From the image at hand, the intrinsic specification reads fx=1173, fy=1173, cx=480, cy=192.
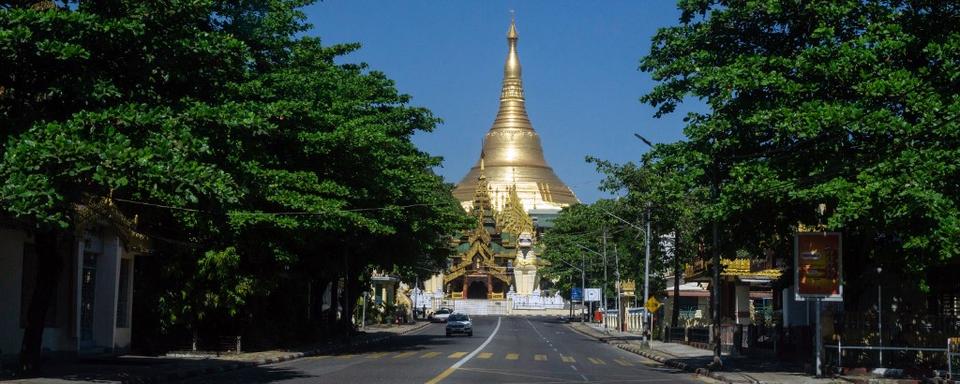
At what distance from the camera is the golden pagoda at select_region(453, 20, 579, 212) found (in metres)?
161

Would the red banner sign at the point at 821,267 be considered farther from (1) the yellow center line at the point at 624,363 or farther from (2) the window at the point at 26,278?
(2) the window at the point at 26,278

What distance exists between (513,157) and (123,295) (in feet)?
430

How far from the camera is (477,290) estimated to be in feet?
460

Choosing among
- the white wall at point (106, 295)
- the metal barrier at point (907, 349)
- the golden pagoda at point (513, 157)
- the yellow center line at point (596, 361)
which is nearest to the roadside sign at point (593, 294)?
the yellow center line at point (596, 361)

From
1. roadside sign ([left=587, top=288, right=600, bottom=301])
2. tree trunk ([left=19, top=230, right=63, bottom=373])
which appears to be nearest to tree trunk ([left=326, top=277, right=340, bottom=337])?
tree trunk ([left=19, top=230, right=63, bottom=373])

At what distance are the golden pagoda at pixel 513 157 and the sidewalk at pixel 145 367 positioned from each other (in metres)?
125

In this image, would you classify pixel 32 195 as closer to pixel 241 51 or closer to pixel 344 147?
pixel 241 51

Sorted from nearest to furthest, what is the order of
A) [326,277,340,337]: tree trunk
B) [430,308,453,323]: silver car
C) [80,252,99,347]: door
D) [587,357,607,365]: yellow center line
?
[80,252,99,347]: door, [587,357,607,365]: yellow center line, [326,277,340,337]: tree trunk, [430,308,453,323]: silver car

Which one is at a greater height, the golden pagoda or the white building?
the golden pagoda

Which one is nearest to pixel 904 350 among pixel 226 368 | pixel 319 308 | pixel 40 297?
pixel 226 368

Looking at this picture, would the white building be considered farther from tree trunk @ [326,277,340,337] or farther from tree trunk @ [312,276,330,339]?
tree trunk @ [326,277,340,337]

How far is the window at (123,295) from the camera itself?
111ft

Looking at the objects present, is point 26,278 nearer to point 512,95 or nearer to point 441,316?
point 441,316

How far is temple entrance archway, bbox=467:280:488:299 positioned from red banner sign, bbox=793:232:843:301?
4439 inches
